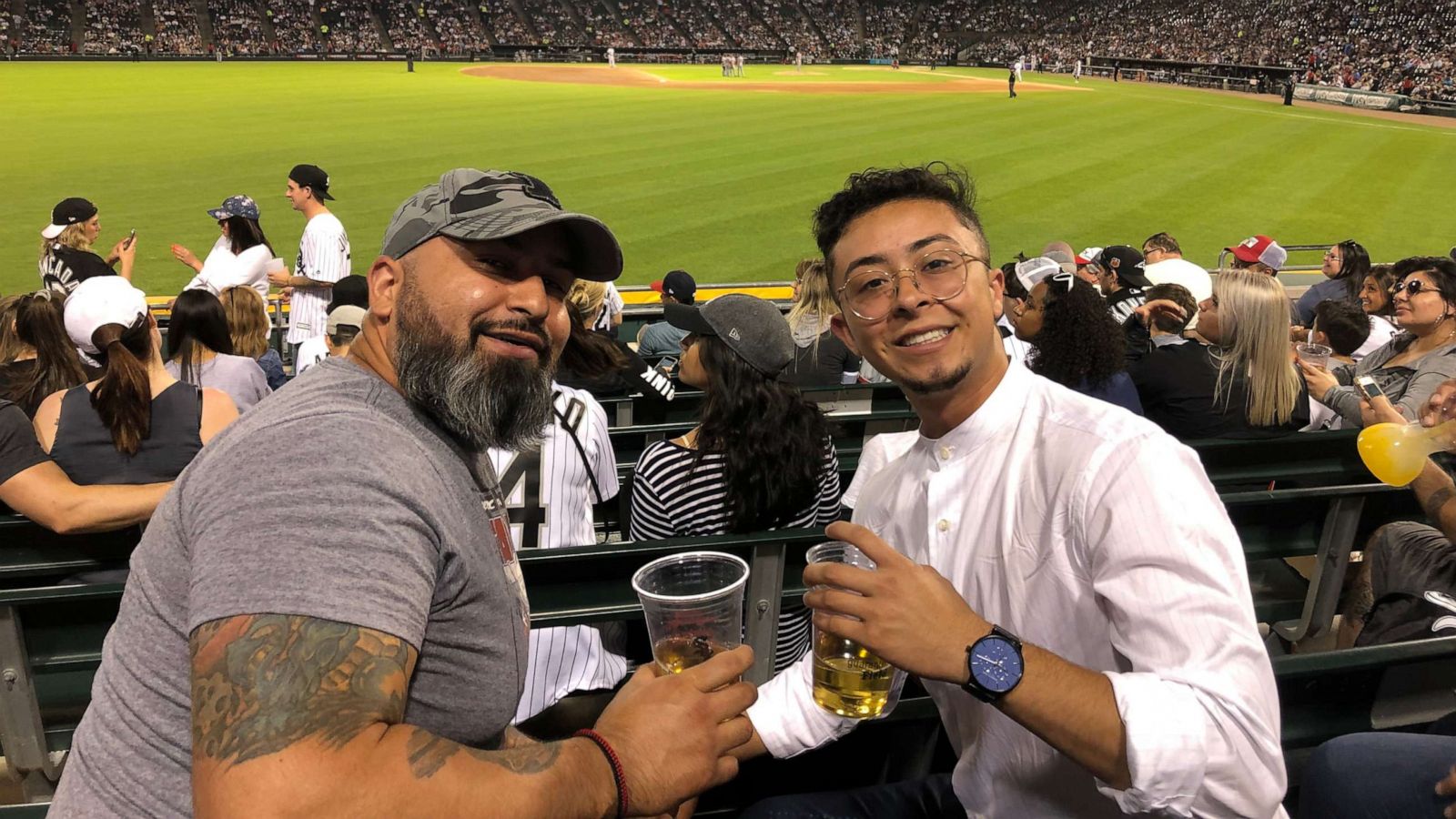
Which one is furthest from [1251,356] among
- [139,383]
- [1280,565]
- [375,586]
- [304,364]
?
[304,364]

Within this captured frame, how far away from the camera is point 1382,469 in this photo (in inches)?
109

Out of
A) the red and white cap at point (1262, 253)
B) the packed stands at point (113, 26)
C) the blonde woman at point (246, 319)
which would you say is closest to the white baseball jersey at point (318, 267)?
the blonde woman at point (246, 319)

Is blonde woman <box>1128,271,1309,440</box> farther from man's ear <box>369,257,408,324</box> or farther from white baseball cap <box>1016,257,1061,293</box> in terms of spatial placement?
man's ear <box>369,257,408,324</box>

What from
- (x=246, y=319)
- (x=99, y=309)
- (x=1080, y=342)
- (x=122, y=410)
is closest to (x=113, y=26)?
(x=246, y=319)

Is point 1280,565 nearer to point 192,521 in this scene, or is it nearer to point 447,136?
point 192,521

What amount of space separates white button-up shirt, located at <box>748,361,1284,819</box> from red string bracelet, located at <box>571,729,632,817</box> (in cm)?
78

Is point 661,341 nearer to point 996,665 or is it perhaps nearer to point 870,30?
point 996,665

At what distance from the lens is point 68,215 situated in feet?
27.6

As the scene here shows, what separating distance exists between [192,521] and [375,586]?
32 centimetres

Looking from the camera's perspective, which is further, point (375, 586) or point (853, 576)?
point (853, 576)

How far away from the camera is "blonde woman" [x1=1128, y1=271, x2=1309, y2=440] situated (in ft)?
15.0

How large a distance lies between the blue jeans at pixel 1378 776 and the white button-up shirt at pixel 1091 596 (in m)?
0.36

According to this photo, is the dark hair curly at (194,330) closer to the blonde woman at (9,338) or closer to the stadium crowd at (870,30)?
the blonde woman at (9,338)

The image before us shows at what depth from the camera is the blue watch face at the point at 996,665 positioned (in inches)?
55.1
